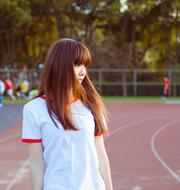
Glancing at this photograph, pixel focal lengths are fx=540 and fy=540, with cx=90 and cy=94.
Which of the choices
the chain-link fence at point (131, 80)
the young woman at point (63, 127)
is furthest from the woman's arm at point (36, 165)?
the chain-link fence at point (131, 80)

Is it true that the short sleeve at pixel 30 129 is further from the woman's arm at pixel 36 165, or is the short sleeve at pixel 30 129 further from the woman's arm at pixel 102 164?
the woman's arm at pixel 102 164

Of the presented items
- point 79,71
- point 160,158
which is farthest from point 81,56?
point 160,158

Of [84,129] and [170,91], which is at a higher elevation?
[84,129]

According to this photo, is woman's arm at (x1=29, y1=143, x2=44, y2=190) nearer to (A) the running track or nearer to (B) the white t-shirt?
(B) the white t-shirt

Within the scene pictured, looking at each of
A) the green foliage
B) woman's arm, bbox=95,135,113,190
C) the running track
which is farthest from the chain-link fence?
woman's arm, bbox=95,135,113,190

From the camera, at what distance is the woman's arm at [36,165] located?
2549mm

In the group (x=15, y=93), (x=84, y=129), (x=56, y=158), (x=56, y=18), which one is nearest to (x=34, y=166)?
(x=56, y=158)

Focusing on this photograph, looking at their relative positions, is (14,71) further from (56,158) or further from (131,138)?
(56,158)

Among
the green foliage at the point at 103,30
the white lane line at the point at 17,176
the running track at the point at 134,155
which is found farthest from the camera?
the green foliage at the point at 103,30

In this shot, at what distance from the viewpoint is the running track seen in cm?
859

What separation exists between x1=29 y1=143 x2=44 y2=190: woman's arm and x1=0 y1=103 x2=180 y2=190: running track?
5.64m

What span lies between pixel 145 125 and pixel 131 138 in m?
3.76

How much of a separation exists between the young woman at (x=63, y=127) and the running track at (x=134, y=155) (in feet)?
18.5

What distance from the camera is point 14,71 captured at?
38750 millimetres
